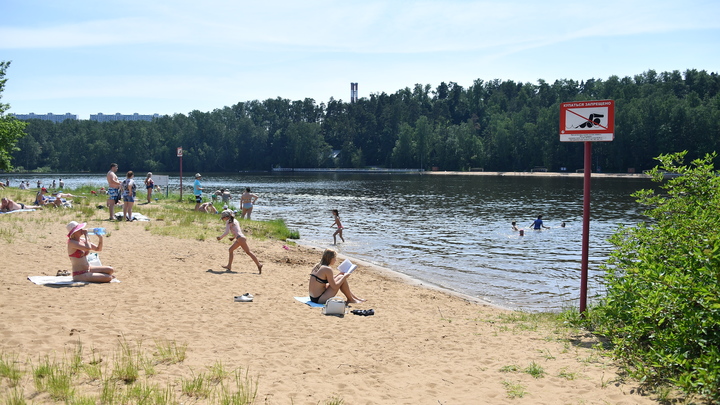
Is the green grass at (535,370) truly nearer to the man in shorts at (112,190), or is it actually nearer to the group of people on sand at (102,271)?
the group of people on sand at (102,271)

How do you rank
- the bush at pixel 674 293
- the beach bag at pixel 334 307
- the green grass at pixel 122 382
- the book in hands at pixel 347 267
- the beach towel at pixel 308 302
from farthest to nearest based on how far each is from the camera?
1. the book in hands at pixel 347 267
2. the beach towel at pixel 308 302
3. the beach bag at pixel 334 307
4. the bush at pixel 674 293
5. the green grass at pixel 122 382

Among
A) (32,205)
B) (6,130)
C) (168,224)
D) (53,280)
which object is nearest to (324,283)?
(53,280)

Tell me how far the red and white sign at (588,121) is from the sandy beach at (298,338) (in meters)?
3.04

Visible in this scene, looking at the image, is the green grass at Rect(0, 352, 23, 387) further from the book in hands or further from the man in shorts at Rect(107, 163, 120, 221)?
the man in shorts at Rect(107, 163, 120, 221)

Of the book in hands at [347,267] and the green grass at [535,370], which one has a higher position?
the book in hands at [347,267]

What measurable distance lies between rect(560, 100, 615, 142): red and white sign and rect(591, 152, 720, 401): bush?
931 millimetres

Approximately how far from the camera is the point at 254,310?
947 cm

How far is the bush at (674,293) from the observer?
5.57 meters

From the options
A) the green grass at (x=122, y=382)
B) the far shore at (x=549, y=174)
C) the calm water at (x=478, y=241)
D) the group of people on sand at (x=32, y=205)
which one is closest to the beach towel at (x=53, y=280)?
the green grass at (x=122, y=382)

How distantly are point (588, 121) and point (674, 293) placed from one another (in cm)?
345

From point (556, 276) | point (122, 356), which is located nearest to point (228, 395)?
point (122, 356)

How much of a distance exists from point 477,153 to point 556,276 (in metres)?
115

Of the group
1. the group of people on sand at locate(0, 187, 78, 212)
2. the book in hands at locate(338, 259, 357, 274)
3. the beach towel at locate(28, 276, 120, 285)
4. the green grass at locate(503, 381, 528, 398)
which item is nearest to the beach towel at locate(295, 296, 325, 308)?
the book in hands at locate(338, 259, 357, 274)

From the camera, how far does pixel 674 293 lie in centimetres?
596
